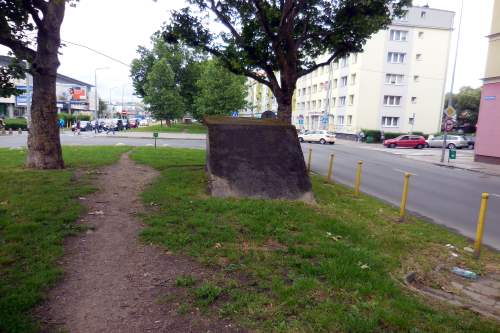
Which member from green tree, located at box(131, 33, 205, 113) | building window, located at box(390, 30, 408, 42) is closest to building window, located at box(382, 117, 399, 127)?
building window, located at box(390, 30, 408, 42)

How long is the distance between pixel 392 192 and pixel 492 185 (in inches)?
244

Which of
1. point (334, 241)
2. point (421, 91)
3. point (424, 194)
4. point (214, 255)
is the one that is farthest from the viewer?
point (421, 91)

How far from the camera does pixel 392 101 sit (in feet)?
164

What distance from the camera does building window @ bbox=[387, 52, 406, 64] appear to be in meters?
49.0

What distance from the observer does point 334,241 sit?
222 inches

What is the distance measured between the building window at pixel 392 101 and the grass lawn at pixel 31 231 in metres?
46.7

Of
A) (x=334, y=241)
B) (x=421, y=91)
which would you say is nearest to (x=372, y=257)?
(x=334, y=241)

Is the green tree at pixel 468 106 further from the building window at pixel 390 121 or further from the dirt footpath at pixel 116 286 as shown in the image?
the dirt footpath at pixel 116 286

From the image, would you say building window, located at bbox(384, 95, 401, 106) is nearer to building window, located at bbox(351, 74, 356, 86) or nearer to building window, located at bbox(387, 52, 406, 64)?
building window, located at bbox(387, 52, 406, 64)

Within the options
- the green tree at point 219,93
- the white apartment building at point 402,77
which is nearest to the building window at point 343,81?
the white apartment building at point 402,77

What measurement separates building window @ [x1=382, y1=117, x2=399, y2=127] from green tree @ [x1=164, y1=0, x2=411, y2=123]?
130 ft

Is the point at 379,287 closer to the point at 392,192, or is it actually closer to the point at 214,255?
the point at 214,255

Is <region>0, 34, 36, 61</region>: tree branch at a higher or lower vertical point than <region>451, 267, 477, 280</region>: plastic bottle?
higher

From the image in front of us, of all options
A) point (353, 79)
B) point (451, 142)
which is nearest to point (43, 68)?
point (451, 142)
